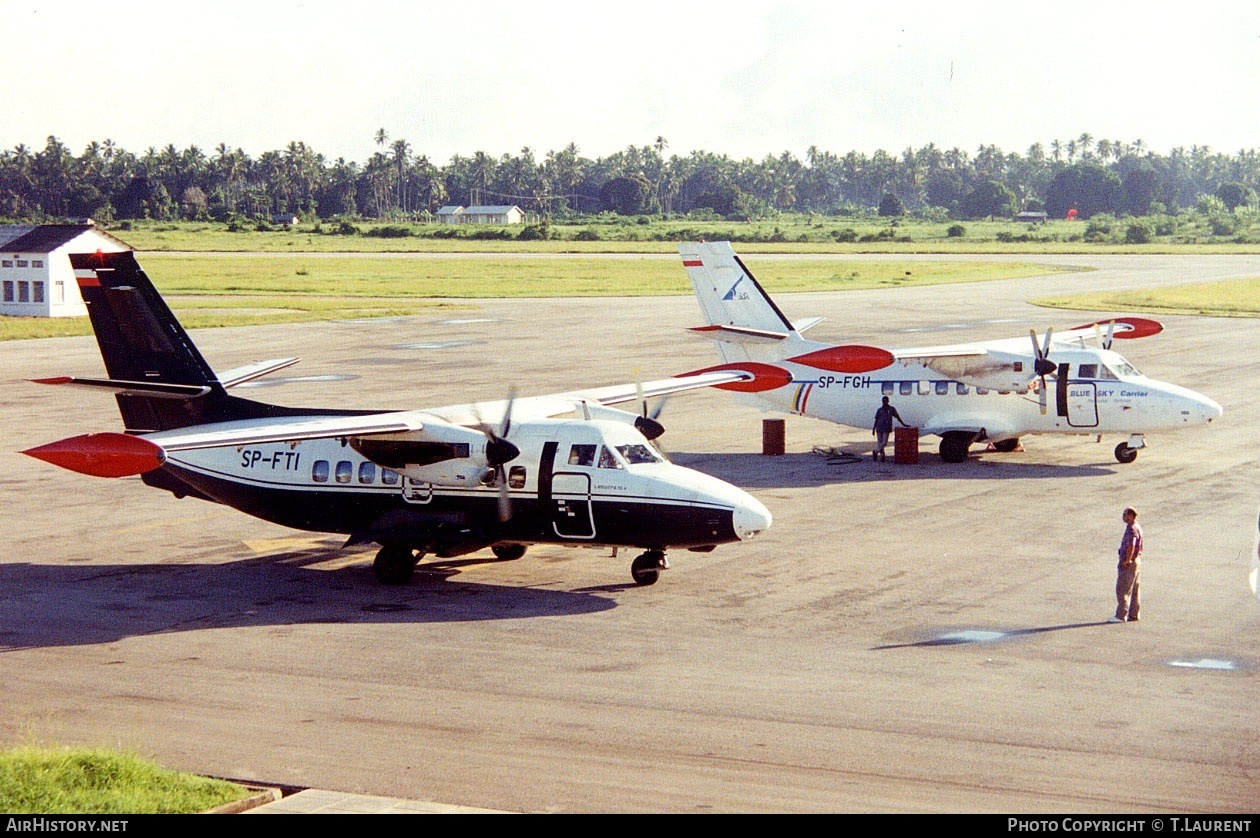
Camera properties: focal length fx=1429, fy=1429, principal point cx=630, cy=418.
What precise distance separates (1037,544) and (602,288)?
79636 mm

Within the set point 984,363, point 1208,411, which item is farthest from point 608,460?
point 1208,411

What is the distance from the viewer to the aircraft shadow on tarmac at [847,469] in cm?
3600

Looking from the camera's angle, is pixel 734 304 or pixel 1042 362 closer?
pixel 1042 362

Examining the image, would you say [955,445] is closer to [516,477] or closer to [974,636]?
[974,636]

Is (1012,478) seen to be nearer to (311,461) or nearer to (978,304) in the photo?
(311,461)

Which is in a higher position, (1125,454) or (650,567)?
(1125,454)

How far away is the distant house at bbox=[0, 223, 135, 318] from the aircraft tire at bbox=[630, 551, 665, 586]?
6334 cm

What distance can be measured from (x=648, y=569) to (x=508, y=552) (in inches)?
137

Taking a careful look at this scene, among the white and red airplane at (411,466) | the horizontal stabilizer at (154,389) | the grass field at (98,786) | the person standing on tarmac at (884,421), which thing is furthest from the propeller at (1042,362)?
the grass field at (98,786)

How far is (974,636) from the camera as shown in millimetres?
21938

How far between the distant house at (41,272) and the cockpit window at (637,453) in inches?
2486

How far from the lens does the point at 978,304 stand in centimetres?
9250

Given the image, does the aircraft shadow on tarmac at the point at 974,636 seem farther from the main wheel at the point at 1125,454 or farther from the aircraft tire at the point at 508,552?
the main wheel at the point at 1125,454

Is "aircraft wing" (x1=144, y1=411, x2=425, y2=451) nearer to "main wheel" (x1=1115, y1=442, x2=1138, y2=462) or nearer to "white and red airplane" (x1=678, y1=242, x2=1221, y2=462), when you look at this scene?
"white and red airplane" (x1=678, y1=242, x2=1221, y2=462)
